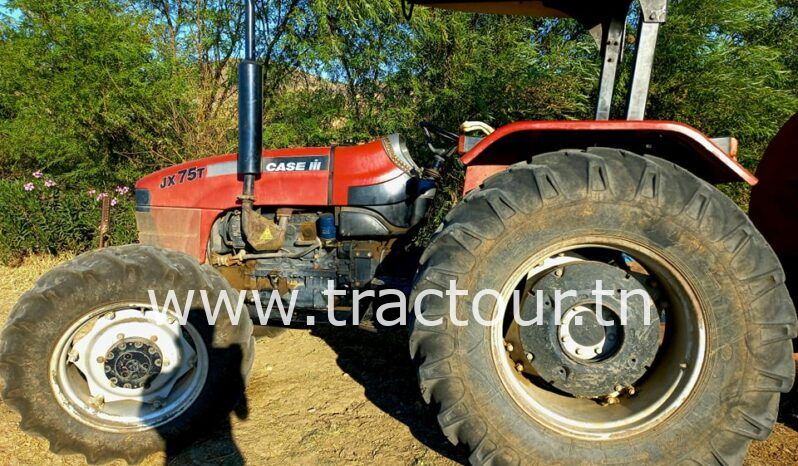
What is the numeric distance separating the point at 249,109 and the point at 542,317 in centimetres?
163

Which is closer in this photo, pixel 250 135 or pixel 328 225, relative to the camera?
pixel 250 135

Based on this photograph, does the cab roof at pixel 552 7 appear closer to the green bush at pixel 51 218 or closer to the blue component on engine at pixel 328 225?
the blue component on engine at pixel 328 225

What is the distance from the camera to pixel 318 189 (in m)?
2.65

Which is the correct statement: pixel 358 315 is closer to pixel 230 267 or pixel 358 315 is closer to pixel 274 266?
pixel 274 266

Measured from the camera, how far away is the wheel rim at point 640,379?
6.00 ft

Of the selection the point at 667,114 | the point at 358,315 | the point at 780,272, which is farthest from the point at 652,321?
the point at 667,114

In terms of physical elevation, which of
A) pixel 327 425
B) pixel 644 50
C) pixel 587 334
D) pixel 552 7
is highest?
pixel 552 7

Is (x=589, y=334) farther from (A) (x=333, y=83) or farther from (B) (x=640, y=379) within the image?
(A) (x=333, y=83)

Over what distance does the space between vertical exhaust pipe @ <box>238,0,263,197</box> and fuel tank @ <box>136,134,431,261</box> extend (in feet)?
0.73

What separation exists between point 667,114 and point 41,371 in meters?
5.09

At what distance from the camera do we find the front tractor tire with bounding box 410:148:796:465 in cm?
175

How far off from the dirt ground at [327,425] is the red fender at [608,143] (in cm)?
121

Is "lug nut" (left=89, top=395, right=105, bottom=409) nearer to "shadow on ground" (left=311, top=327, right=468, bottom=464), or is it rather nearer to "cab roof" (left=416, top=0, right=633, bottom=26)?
"shadow on ground" (left=311, top=327, right=468, bottom=464)

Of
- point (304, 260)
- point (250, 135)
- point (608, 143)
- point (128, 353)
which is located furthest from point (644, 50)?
point (128, 353)
